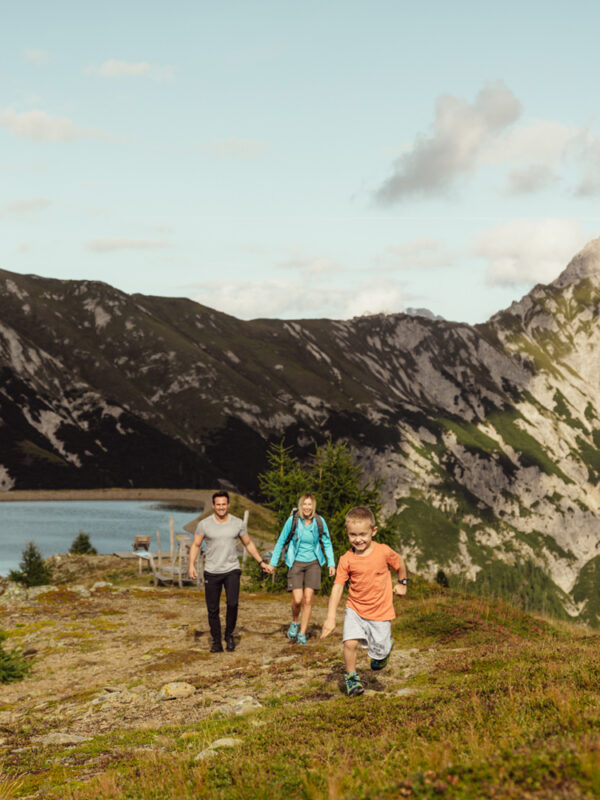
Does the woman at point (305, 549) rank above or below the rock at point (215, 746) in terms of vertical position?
above

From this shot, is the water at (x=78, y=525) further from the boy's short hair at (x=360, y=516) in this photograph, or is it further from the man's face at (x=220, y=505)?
the boy's short hair at (x=360, y=516)

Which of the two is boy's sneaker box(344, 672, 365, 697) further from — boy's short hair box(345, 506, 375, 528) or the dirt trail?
boy's short hair box(345, 506, 375, 528)

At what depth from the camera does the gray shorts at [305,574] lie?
43.9ft

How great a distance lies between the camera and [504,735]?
554 centimetres

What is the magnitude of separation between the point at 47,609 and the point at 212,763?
16.0 metres

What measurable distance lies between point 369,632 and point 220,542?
4956mm

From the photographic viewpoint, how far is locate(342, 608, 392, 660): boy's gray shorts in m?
8.93

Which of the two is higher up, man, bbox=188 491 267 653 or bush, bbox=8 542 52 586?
man, bbox=188 491 267 653

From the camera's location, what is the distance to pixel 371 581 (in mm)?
8875

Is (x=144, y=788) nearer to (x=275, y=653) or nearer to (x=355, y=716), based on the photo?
(x=355, y=716)

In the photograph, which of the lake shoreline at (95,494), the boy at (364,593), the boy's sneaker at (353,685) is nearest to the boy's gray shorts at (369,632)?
the boy at (364,593)

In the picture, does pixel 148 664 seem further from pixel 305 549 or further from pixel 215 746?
Answer: pixel 215 746

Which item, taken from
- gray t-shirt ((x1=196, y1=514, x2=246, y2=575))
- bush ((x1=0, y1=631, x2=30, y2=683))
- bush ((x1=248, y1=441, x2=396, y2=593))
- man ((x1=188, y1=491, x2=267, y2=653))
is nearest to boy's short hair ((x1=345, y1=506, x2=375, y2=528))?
man ((x1=188, y1=491, x2=267, y2=653))

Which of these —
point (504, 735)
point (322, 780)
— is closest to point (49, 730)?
point (322, 780)
